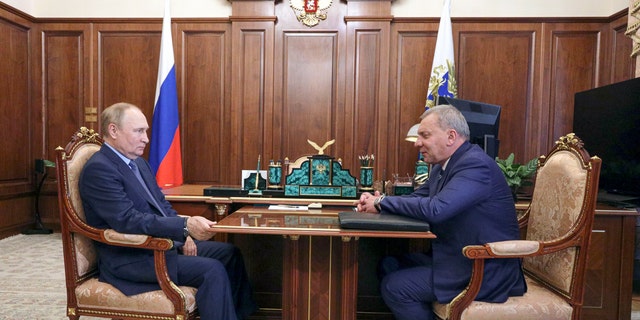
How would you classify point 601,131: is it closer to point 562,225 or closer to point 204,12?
point 562,225

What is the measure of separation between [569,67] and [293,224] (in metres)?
4.19

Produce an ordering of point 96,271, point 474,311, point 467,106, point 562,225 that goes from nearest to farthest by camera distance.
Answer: point 474,311
point 562,225
point 96,271
point 467,106

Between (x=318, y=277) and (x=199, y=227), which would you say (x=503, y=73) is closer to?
(x=318, y=277)

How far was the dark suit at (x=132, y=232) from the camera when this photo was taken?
1894 millimetres

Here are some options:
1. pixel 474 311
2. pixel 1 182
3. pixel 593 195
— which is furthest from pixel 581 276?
pixel 1 182

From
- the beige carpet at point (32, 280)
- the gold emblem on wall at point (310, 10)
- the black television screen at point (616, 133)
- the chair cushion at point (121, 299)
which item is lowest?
the beige carpet at point (32, 280)

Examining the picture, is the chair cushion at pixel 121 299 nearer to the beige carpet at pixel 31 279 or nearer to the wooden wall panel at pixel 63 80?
the beige carpet at pixel 31 279

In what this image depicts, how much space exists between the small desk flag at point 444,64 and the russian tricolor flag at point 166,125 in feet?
8.54

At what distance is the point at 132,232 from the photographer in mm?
1890

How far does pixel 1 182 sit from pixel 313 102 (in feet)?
11.9

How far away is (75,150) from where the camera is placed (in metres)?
2.08

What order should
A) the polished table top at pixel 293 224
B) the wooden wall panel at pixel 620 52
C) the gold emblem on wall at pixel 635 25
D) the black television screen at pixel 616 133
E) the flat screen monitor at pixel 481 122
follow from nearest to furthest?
the polished table top at pixel 293 224 < the flat screen monitor at pixel 481 122 < the black television screen at pixel 616 133 < the gold emblem on wall at pixel 635 25 < the wooden wall panel at pixel 620 52

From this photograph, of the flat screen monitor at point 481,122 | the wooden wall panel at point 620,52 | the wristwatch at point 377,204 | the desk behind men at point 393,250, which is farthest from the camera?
the wooden wall panel at point 620,52

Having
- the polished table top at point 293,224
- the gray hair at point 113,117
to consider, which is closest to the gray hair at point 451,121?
the polished table top at point 293,224
